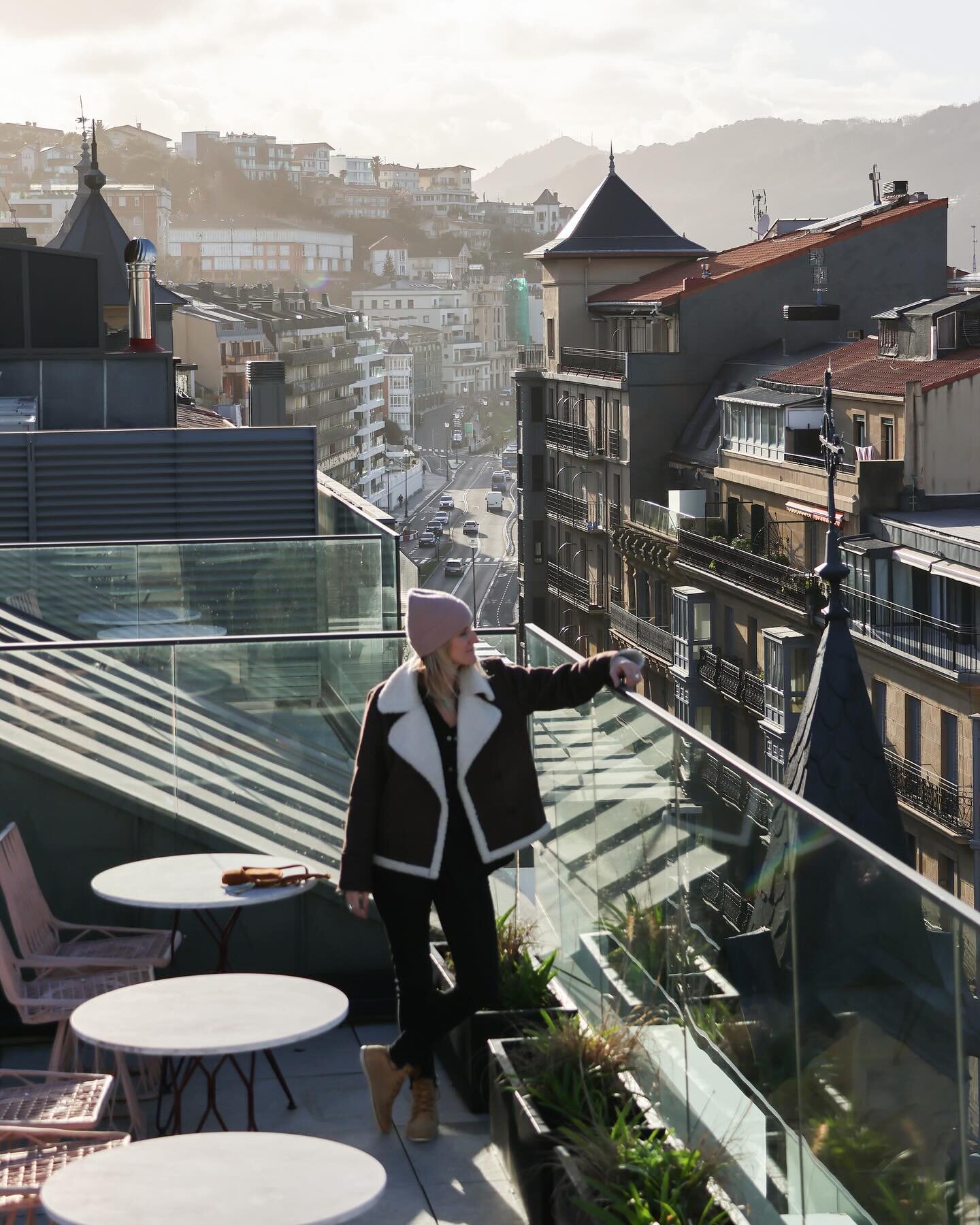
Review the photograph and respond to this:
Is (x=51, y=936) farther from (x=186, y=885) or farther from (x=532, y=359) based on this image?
(x=532, y=359)

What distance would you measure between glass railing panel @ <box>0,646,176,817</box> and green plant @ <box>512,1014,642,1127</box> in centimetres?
207

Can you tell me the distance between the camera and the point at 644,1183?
4230 mm

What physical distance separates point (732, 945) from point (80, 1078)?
5.90 ft

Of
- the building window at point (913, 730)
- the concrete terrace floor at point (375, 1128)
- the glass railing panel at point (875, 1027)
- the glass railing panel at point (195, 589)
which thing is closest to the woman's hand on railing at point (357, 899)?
the concrete terrace floor at point (375, 1128)

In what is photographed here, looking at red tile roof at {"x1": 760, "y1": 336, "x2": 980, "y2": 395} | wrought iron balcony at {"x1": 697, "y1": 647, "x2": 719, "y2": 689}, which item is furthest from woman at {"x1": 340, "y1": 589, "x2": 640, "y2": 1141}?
wrought iron balcony at {"x1": 697, "y1": 647, "x2": 719, "y2": 689}

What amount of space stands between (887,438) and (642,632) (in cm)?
1323

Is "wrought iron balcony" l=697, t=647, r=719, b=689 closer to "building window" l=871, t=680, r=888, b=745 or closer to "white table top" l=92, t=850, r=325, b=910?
"building window" l=871, t=680, r=888, b=745

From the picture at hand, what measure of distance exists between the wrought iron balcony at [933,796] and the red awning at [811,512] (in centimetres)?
650

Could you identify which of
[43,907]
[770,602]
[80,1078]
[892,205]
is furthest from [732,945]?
[892,205]

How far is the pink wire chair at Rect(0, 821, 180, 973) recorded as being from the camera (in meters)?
5.91

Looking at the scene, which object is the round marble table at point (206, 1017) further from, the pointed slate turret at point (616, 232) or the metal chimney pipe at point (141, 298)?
the pointed slate turret at point (616, 232)

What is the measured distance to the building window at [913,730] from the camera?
115 feet

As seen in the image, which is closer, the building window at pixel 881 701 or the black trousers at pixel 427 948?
the black trousers at pixel 427 948

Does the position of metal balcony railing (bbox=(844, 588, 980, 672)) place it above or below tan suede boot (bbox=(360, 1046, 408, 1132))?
below
